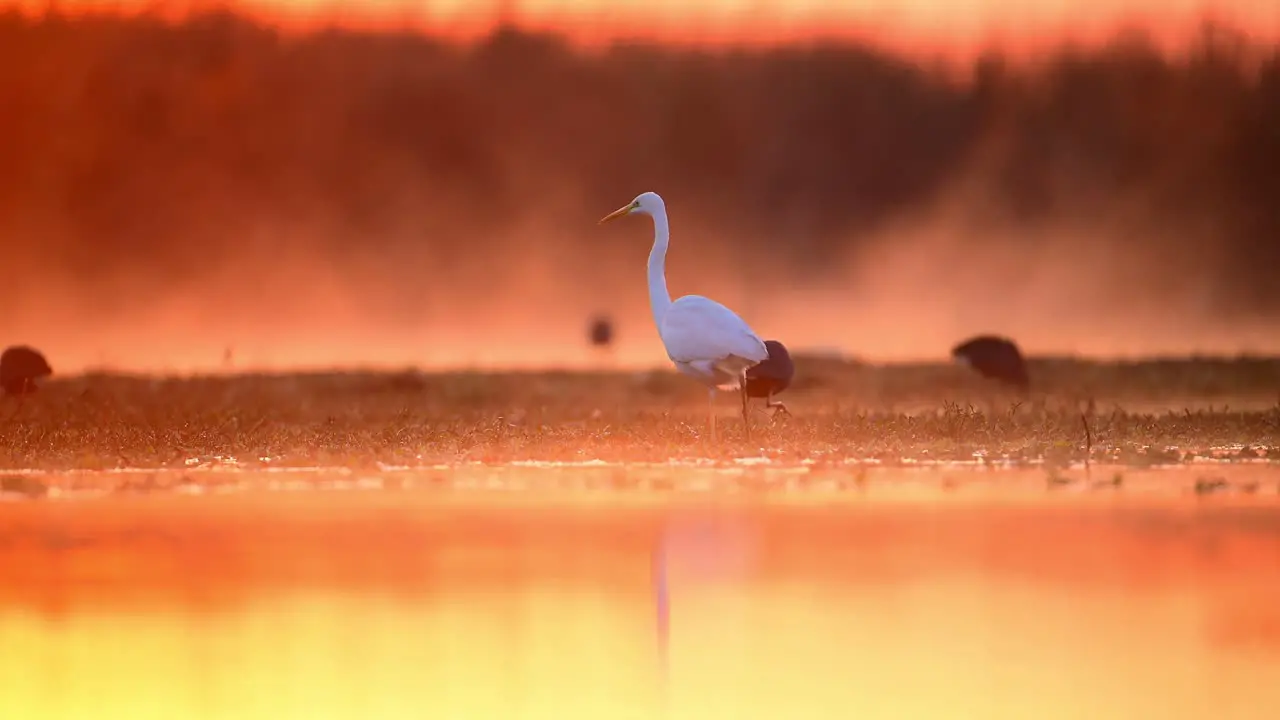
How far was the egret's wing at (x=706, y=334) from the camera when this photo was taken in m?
14.0

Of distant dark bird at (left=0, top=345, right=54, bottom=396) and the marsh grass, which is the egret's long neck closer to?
the marsh grass

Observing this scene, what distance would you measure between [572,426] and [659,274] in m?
1.34

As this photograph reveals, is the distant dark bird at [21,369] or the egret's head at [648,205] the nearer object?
the egret's head at [648,205]

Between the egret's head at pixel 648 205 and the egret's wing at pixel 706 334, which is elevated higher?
the egret's head at pixel 648 205

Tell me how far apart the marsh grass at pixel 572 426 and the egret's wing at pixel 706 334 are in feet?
1.86

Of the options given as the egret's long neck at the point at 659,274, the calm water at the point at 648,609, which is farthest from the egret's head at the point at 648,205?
the calm water at the point at 648,609

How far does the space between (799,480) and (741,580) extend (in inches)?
145

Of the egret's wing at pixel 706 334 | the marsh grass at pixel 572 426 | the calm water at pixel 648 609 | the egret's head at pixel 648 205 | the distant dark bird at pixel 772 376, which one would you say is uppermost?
the egret's head at pixel 648 205

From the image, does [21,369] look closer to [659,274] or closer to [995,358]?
[659,274]

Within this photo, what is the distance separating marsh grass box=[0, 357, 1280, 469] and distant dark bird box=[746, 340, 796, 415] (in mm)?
189

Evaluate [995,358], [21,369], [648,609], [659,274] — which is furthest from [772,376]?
[648,609]

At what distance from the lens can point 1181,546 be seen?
849cm

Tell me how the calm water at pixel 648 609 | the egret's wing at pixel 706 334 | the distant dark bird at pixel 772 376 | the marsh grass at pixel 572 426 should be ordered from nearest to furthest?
the calm water at pixel 648 609 < the marsh grass at pixel 572 426 < the egret's wing at pixel 706 334 < the distant dark bird at pixel 772 376

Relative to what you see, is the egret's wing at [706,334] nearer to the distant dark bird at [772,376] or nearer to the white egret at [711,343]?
the white egret at [711,343]
